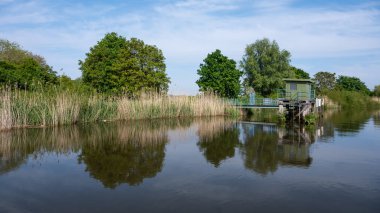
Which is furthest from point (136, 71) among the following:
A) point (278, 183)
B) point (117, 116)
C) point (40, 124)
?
point (278, 183)

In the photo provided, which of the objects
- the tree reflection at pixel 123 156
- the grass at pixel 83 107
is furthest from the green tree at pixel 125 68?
the tree reflection at pixel 123 156

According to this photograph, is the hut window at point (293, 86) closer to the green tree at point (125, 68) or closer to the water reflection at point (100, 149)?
the green tree at point (125, 68)

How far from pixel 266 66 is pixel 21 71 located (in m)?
31.0

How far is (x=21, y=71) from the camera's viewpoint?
30.2m

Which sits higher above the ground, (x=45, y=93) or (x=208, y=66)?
(x=208, y=66)

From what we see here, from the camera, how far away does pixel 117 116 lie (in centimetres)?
2183

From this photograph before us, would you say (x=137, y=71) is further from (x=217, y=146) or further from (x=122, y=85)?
(x=217, y=146)

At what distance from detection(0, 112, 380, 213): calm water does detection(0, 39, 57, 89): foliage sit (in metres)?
7.45

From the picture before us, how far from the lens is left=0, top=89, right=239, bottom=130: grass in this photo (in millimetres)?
15695

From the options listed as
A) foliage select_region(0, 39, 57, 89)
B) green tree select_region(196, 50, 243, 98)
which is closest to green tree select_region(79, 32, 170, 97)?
foliage select_region(0, 39, 57, 89)

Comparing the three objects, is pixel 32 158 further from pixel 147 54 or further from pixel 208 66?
pixel 208 66

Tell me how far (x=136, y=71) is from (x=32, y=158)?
18.8 m

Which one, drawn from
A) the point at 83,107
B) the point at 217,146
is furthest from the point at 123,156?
the point at 83,107

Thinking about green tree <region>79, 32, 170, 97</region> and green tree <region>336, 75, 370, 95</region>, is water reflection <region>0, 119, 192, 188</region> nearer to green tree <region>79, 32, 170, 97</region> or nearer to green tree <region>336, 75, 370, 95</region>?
green tree <region>79, 32, 170, 97</region>
